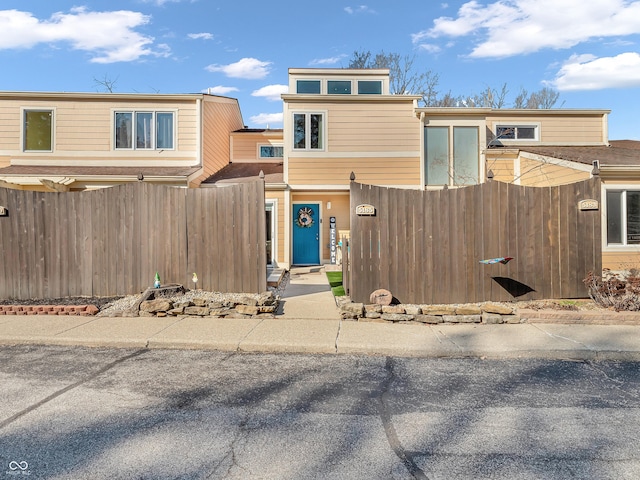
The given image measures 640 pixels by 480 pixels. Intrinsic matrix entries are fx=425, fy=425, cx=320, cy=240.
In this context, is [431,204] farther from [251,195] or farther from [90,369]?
[90,369]

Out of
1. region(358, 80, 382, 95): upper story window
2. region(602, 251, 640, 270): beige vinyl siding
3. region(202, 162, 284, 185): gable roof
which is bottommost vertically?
region(602, 251, 640, 270): beige vinyl siding

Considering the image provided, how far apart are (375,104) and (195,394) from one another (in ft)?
39.8

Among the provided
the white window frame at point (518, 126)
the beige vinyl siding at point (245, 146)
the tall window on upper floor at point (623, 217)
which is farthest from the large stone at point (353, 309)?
the beige vinyl siding at point (245, 146)

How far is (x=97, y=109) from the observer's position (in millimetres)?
14391

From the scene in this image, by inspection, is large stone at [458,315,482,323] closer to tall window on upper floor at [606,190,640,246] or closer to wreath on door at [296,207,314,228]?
tall window on upper floor at [606,190,640,246]

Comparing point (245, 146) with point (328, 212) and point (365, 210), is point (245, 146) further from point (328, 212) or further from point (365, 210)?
point (365, 210)

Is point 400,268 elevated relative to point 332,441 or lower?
elevated

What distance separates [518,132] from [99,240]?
14.3m

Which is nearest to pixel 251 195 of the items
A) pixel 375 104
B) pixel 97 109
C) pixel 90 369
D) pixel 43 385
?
pixel 90 369

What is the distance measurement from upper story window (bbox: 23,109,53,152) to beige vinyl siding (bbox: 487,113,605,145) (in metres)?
15.4

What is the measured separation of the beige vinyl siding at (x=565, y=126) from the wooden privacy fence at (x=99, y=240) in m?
12.2

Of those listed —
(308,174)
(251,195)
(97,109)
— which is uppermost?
(97,109)

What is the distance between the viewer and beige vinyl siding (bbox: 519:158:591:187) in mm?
11539

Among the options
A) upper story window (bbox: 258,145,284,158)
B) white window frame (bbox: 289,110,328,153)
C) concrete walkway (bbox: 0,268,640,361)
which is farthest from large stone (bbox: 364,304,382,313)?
upper story window (bbox: 258,145,284,158)
